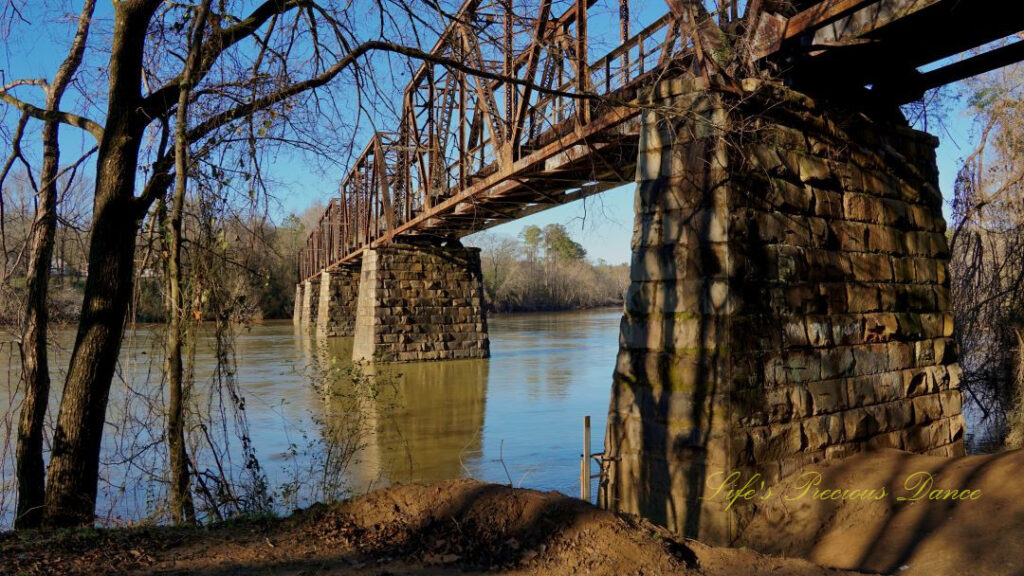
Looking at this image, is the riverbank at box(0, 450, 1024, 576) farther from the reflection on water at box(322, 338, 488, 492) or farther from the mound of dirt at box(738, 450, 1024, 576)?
the reflection on water at box(322, 338, 488, 492)

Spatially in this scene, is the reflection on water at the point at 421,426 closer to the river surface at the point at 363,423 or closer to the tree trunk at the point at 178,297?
the river surface at the point at 363,423

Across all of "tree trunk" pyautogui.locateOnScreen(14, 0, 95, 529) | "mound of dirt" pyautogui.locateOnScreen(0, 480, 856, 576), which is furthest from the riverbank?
"tree trunk" pyautogui.locateOnScreen(14, 0, 95, 529)

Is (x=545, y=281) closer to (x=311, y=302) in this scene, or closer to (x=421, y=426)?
(x=311, y=302)

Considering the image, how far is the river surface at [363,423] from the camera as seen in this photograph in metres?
7.26

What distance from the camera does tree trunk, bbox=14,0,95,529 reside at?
6.29 m

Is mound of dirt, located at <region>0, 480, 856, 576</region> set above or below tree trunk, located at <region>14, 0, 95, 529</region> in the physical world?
below

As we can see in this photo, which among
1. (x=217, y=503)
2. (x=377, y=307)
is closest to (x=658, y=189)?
(x=217, y=503)

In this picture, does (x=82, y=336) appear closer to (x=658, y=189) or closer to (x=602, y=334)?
(x=658, y=189)

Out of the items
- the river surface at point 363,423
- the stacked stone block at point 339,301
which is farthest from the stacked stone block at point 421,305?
the stacked stone block at point 339,301

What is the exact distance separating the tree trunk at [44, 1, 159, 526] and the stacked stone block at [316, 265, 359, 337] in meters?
32.3

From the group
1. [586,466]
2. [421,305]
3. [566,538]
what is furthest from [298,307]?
[566,538]

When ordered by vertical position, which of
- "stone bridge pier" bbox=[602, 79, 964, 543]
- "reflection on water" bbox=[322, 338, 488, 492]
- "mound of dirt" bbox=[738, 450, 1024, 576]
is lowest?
"reflection on water" bbox=[322, 338, 488, 492]

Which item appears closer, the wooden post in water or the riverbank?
the riverbank

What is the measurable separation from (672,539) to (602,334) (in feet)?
112
